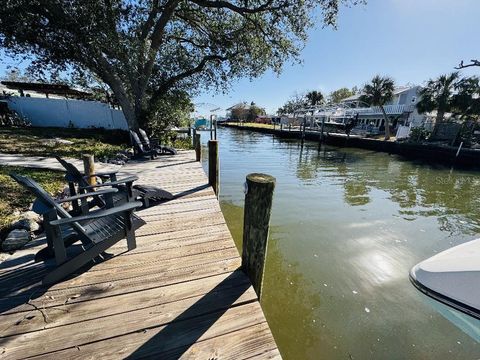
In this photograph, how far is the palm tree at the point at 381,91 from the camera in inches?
894

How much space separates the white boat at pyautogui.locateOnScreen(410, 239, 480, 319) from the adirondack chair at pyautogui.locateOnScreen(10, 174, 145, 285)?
9.38ft

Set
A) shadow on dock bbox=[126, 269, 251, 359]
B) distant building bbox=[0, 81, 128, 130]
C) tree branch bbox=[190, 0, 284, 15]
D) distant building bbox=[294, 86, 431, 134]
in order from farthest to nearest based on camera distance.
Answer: distant building bbox=[294, 86, 431, 134]
distant building bbox=[0, 81, 128, 130]
tree branch bbox=[190, 0, 284, 15]
shadow on dock bbox=[126, 269, 251, 359]

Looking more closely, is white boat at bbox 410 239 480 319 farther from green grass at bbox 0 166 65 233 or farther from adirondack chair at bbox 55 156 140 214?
green grass at bbox 0 166 65 233

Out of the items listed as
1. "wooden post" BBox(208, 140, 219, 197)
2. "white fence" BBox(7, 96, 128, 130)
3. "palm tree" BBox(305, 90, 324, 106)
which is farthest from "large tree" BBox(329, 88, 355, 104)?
"wooden post" BBox(208, 140, 219, 197)

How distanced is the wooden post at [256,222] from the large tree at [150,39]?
10.2 m


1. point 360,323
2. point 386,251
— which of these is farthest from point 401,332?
point 386,251

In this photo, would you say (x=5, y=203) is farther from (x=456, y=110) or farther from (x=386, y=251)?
(x=456, y=110)

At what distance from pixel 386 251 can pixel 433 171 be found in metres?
11.7

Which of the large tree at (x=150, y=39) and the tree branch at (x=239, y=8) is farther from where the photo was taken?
the tree branch at (x=239, y=8)

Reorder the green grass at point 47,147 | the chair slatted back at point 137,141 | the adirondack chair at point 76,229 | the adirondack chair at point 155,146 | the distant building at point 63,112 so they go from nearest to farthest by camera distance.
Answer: the adirondack chair at point 76,229, the green grass at point 47,147, the chair slatted back at point 137,141, the adirondack chair at point 155,146, the distant building at point 63,112

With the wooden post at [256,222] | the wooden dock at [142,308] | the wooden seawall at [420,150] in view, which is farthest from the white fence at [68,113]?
the wooden seawall at [420,150]

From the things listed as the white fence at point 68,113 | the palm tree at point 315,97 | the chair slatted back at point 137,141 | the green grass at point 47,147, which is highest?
the palm tree at point 315,97

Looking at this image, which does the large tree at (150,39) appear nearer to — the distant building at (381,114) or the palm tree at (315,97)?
the distant building at (381,114)

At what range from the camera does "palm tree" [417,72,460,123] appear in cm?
1883
